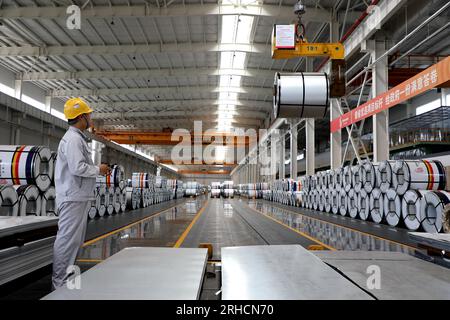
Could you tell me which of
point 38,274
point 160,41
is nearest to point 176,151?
point 160,41

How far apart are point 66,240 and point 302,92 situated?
9.71 feet

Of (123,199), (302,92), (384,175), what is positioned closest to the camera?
(302,92)

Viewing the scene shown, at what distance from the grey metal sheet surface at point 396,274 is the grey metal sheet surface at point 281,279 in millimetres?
137

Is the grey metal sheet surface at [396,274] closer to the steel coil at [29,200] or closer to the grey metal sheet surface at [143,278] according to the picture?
the grey metal sheet surface at [143,278]

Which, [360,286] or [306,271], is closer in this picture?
[360,286]

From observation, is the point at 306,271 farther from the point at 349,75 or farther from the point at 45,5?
the point at 349,75

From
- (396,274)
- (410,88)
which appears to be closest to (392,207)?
(410,88)

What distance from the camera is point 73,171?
2.70m

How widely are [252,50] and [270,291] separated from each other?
12620 mm

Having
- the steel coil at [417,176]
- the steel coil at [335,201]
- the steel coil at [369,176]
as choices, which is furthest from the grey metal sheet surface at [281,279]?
the steel coil at [335,201]

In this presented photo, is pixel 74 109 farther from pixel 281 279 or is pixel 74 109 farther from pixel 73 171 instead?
→ pixel 281 279

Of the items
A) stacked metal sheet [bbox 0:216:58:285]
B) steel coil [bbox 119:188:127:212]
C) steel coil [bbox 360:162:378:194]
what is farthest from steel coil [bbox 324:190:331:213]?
stacked metal sheet [bbox 0:216:58:285]

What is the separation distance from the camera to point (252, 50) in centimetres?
1303

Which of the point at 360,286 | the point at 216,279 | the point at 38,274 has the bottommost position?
the point at 38,274
